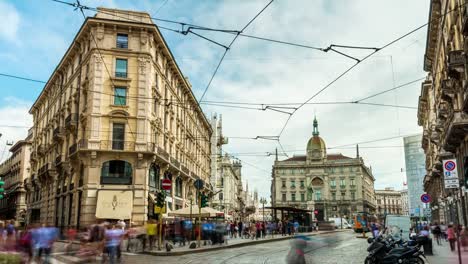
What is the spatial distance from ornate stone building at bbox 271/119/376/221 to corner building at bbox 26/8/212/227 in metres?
82.8

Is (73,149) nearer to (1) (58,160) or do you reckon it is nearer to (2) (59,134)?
(2) (59,134)

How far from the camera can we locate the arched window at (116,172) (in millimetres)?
33469

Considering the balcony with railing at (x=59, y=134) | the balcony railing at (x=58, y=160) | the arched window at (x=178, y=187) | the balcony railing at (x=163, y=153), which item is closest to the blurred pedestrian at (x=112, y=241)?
the balcony railing at (x=163, y=153)

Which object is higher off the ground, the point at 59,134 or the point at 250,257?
the point at 59,134

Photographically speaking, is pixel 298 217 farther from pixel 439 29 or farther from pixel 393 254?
pixel 393 254

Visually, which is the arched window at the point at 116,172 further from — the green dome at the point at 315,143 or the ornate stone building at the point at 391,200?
the ornate stone building at the point at 391,200

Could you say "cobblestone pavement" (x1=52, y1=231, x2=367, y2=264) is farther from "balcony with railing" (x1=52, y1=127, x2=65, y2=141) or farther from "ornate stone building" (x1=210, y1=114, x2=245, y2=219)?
"ornate stone building" (x1=210, y1=114, x2=245, y2=219)

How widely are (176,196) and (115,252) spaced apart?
28.7 metres

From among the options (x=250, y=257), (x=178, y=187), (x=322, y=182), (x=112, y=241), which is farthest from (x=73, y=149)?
(x=322, y=182)

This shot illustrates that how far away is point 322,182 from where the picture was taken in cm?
11981

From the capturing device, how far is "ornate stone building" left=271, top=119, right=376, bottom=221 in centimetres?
11750

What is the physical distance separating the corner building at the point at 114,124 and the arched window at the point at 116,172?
8cm

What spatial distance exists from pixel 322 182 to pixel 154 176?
89.4 meters

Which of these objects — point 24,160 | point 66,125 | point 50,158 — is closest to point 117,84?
point 66,125
